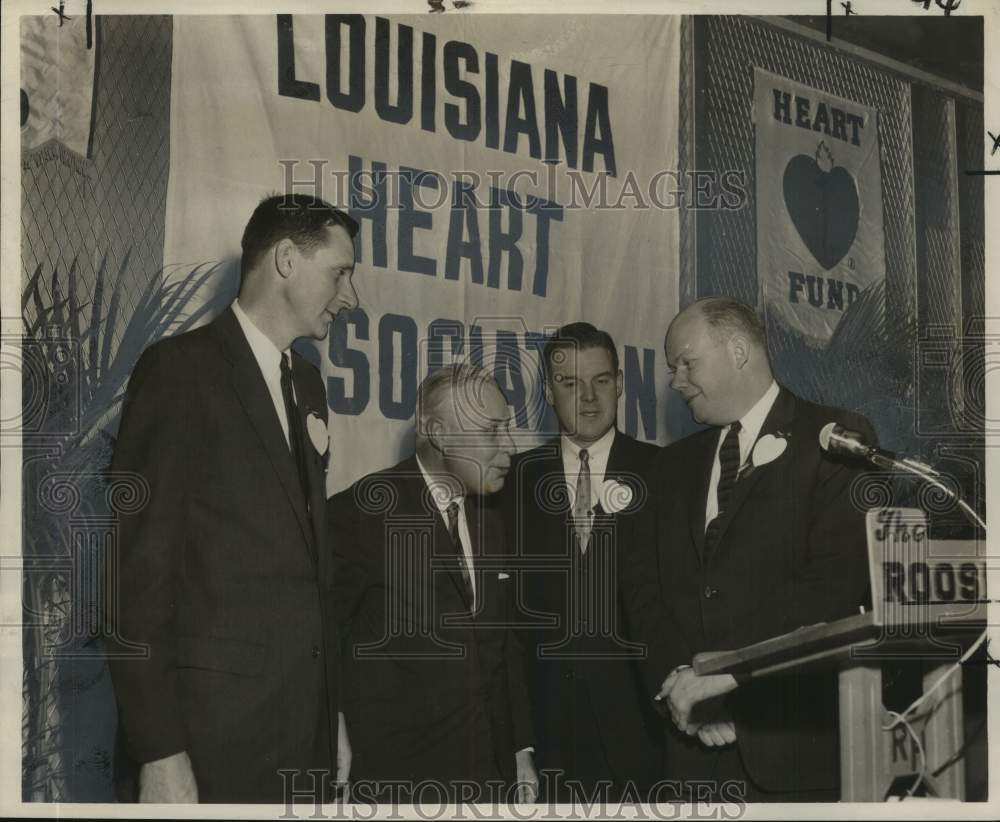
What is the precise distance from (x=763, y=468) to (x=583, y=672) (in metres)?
1.10

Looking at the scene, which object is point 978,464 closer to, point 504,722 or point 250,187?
point 504,722

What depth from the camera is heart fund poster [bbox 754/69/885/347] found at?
5973 mm

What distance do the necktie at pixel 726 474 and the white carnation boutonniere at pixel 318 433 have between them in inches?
62.4

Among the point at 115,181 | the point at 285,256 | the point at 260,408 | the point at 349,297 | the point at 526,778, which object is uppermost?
the point at 115,181

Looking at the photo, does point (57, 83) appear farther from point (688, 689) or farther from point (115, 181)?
point (688, 689)

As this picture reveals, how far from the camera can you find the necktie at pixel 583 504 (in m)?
5.85

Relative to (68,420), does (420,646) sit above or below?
below

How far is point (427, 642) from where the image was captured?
5766 mm

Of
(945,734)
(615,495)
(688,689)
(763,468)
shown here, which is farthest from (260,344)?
(945,734)

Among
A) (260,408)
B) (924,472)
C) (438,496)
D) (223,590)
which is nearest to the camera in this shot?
(223,590)

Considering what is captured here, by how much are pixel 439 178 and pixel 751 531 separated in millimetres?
1930

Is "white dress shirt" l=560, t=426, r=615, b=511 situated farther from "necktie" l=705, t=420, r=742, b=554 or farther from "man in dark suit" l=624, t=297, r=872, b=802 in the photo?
"necktie" l=705, t=420, r=742, b=554

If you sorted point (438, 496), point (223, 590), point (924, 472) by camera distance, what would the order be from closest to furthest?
1. point (223, 590)
2. point (438, 496)
3. point (924, 472)

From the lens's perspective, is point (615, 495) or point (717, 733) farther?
point (615, 495)
